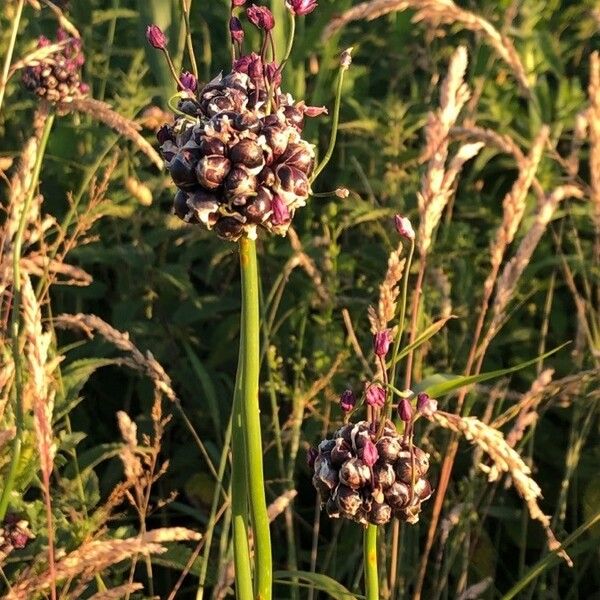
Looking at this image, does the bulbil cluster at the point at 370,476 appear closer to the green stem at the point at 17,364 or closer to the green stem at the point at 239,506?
the green stem at the point at 239,506

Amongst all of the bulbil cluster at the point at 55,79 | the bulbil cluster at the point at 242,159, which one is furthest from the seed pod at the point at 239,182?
the bulbil cluster at the point at 55,79

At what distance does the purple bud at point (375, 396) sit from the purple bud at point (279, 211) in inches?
9.3

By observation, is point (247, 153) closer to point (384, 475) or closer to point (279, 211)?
point (279, 211)

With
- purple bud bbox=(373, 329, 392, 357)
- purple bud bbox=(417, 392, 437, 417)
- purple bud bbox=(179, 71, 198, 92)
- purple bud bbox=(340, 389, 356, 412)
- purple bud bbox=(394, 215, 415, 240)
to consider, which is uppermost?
purple bud bbox=(179, 71, 198, 92)

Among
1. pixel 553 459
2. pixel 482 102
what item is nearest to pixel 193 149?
pixel 553 459

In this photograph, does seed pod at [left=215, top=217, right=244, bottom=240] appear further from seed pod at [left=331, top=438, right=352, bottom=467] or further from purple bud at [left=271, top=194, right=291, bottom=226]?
seed pod at [left=331, top=438, right=352, bottom=467]

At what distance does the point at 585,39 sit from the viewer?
367 cm

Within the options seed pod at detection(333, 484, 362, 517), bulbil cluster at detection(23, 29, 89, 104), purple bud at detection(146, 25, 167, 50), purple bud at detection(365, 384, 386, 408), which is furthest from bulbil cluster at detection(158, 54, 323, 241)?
bulbil cluster at detection(23, 29, 89, 104)

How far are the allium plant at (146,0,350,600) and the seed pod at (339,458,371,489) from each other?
11 cm

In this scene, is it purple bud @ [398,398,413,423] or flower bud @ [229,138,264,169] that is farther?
purple bud @ [398,398,413,423]

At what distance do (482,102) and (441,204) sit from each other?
1683 mm

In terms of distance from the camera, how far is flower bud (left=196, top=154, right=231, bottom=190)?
1202 millimetres

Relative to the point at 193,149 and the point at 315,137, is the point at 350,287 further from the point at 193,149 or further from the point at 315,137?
A: the point at 193,149

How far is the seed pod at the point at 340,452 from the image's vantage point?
1.34 metres
